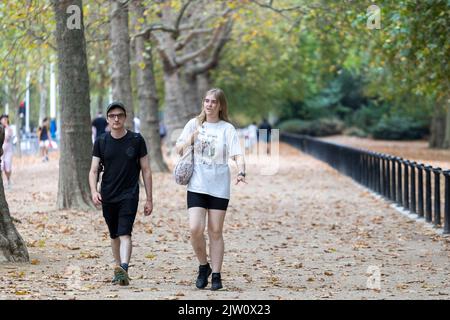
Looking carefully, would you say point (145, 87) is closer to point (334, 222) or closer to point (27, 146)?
point (334, 222)

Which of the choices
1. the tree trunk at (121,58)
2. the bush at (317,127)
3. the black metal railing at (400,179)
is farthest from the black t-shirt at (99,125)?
the bush at (317,127)

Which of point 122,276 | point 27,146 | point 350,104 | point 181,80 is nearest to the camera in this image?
point 122,276

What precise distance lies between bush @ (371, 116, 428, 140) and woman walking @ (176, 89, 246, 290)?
6566cm

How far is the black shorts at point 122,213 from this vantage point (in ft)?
34.6

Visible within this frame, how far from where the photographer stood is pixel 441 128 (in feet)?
193

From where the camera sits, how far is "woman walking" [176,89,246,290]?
33.7 ft

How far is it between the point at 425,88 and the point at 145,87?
9013mm

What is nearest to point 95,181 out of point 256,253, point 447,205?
point 256,253

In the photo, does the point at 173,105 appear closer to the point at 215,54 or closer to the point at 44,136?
the point at 215,54

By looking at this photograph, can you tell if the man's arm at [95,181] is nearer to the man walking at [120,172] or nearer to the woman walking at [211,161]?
the man walking at [120,172]

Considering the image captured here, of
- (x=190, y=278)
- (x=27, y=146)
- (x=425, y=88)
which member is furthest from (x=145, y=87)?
(x=27, y=146)

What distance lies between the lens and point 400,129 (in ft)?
246

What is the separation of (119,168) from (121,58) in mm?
14749
